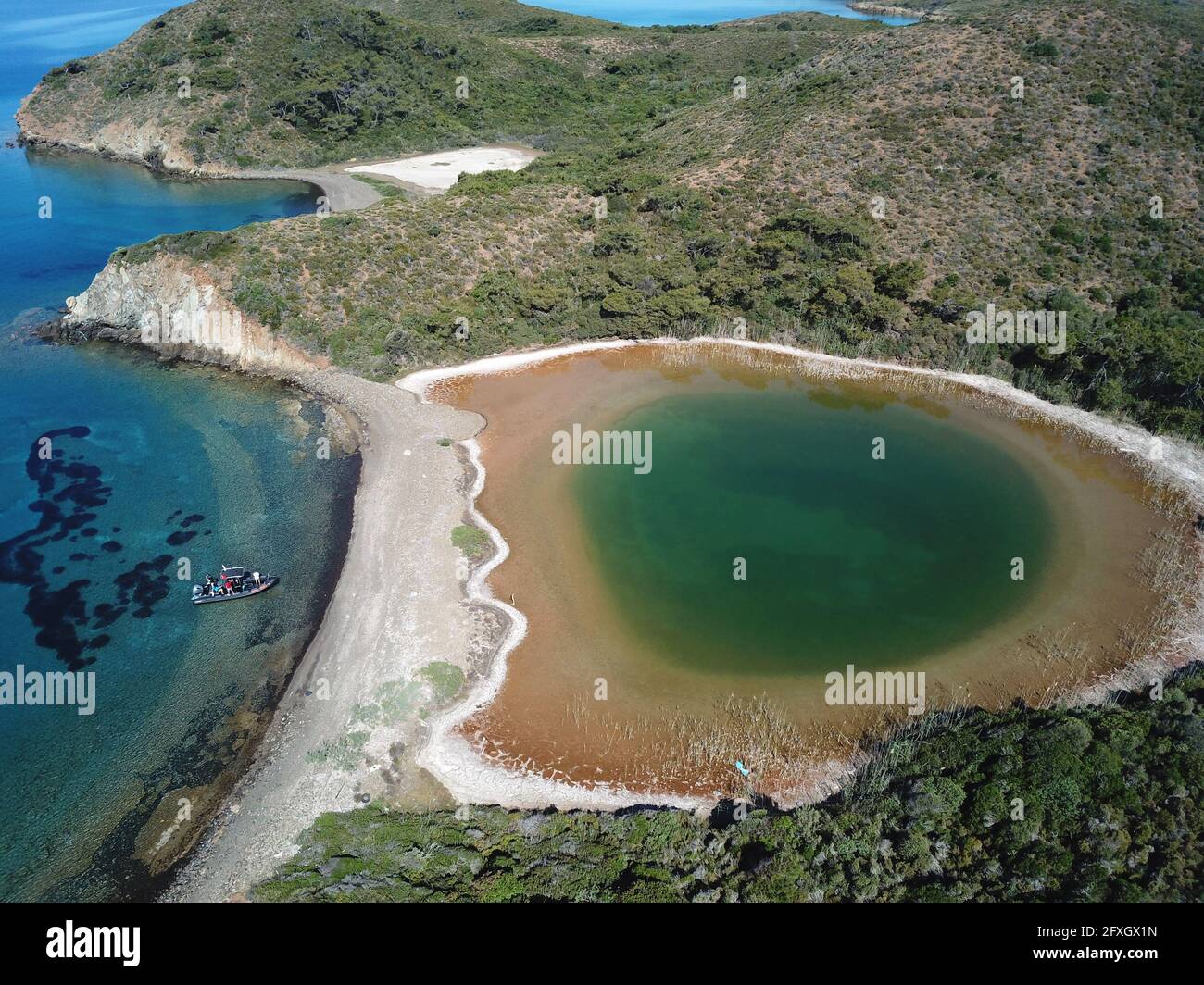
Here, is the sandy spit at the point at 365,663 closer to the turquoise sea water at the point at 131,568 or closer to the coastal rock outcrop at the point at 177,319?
the turquoise sea water at the point at 131,568

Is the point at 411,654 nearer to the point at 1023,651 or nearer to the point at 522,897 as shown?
the point at 522,897

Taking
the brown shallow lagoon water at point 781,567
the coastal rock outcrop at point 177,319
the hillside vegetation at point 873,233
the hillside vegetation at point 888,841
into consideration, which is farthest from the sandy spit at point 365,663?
the hillside vegetation at point 873,233

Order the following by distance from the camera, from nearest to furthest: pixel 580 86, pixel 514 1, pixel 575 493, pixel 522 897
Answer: pixel 522 897
pixel 575 493
pixel 580 86
pixel 514 1

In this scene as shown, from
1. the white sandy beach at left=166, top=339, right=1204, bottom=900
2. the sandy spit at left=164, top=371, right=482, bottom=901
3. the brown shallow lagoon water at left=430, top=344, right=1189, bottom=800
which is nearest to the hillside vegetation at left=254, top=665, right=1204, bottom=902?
the white sandy beach at left=166, top=339, right=1204, bottom=900

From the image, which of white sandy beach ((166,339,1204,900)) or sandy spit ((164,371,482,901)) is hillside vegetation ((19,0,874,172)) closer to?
white sandy beach ((166,339,1204,900))

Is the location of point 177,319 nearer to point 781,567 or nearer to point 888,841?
point 781,567
